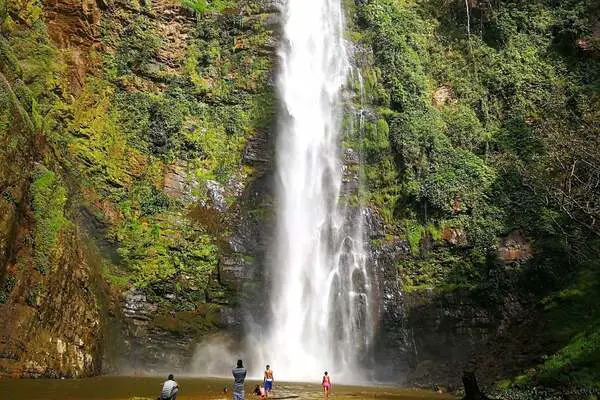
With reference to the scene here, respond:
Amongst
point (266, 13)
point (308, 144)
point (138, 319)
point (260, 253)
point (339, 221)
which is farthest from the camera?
point (266, 13)

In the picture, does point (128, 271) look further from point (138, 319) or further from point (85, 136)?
point (85, 136)

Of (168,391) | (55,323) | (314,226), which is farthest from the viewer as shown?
(314,226)

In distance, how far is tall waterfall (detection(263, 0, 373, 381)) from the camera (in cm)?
2395

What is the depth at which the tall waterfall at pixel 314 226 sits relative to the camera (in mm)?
23953

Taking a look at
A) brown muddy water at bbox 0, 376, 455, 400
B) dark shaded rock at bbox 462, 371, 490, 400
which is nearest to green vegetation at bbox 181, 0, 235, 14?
brown muddy water at bbox 0, 376, 455, 400

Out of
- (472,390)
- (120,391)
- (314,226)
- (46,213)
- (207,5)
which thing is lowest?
(120,391)

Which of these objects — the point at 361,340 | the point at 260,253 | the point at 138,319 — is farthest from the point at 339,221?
the point at 138,319

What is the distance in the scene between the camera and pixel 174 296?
23.5 metres

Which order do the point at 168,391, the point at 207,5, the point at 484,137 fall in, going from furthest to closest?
the point at 207,5
the point at 484,137
the point at 168,391

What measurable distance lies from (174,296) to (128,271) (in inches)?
93.3

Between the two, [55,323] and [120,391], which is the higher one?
[55,323]

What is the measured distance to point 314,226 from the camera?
27.7m

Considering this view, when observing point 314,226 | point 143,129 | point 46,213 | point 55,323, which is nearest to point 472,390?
point 55,323

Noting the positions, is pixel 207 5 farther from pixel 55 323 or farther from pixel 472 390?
pixel 472 390
